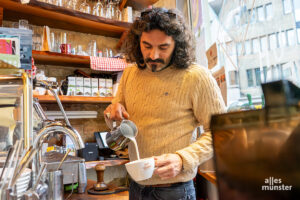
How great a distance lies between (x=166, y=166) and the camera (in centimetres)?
77

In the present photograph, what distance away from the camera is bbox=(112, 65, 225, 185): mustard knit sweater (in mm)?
1023

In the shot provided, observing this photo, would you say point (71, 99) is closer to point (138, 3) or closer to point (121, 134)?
point (138, 3)

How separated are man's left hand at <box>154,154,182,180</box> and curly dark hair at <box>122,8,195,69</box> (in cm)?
47

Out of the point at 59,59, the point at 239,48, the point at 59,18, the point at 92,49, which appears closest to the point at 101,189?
the point at 239,48

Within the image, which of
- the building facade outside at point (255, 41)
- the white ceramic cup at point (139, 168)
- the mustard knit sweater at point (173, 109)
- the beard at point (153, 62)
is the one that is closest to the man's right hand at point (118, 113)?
the mustard knit sweater at point (173, 109)

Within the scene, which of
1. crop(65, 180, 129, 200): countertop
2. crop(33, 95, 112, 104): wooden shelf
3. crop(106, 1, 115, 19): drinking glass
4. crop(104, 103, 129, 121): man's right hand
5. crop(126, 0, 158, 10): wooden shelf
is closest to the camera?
crop(104, 103, 129, 121): man's right hand

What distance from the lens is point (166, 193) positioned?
1004 millimetres

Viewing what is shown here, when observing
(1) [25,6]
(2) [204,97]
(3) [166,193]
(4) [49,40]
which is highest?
(1) [25,6]

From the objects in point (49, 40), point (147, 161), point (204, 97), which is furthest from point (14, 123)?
point (49, 40)

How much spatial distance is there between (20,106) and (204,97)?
2.52ft

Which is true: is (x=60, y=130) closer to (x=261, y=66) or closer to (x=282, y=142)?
(x=282, y=142)

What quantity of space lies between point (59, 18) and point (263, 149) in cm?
266

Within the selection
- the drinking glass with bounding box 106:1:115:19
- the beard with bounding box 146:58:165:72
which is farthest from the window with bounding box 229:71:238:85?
the drinking glass with bounding box 106:1:115:19

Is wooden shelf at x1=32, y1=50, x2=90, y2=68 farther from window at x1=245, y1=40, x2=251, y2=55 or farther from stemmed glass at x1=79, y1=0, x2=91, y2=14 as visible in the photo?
window at x1=245, y1=40, x2=251, y2=55
